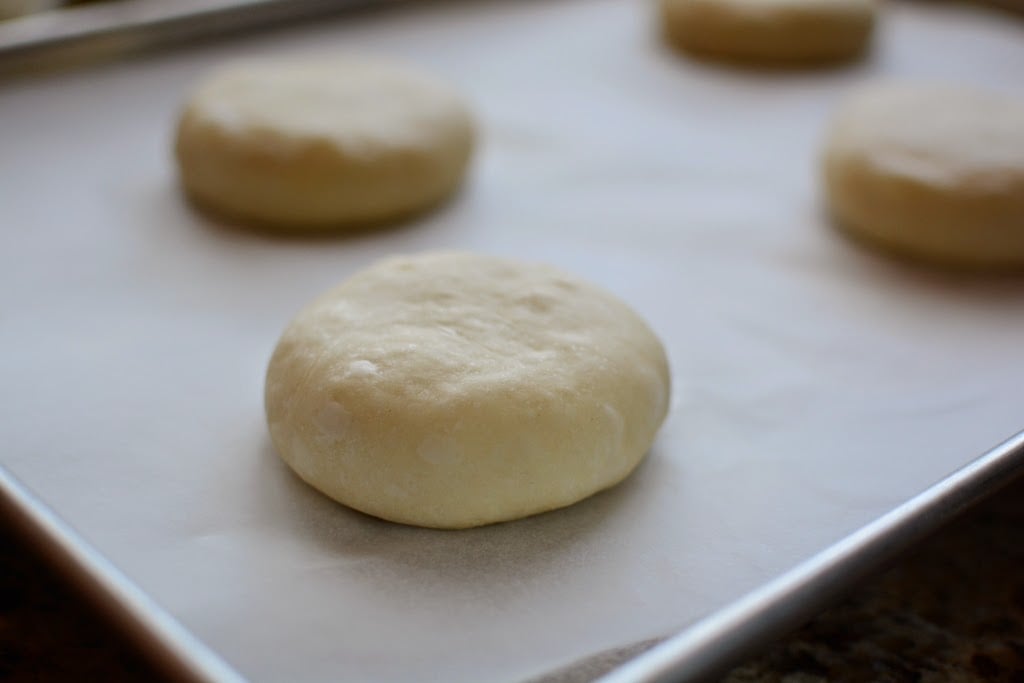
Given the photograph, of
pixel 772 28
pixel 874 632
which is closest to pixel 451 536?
pixel 874 632

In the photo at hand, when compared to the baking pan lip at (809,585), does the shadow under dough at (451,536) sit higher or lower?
lower

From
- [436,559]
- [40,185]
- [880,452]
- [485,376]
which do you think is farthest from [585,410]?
[40,185]

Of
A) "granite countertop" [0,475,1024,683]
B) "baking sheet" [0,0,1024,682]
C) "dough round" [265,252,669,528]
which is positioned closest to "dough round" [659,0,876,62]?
"baking sheet" [0,0,1024,682]

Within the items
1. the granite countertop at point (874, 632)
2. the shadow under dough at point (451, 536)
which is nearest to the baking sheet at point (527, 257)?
the shadow under dough at point (451, 536)

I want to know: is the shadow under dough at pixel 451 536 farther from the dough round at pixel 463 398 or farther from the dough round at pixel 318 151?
the dough round at pixel 318 151

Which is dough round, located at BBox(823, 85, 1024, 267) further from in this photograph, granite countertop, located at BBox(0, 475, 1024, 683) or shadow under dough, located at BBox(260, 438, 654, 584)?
shadow under dough, located at BBox(260, 438, 654, 584)

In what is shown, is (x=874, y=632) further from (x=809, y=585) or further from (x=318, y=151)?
(x=318, y=151)
